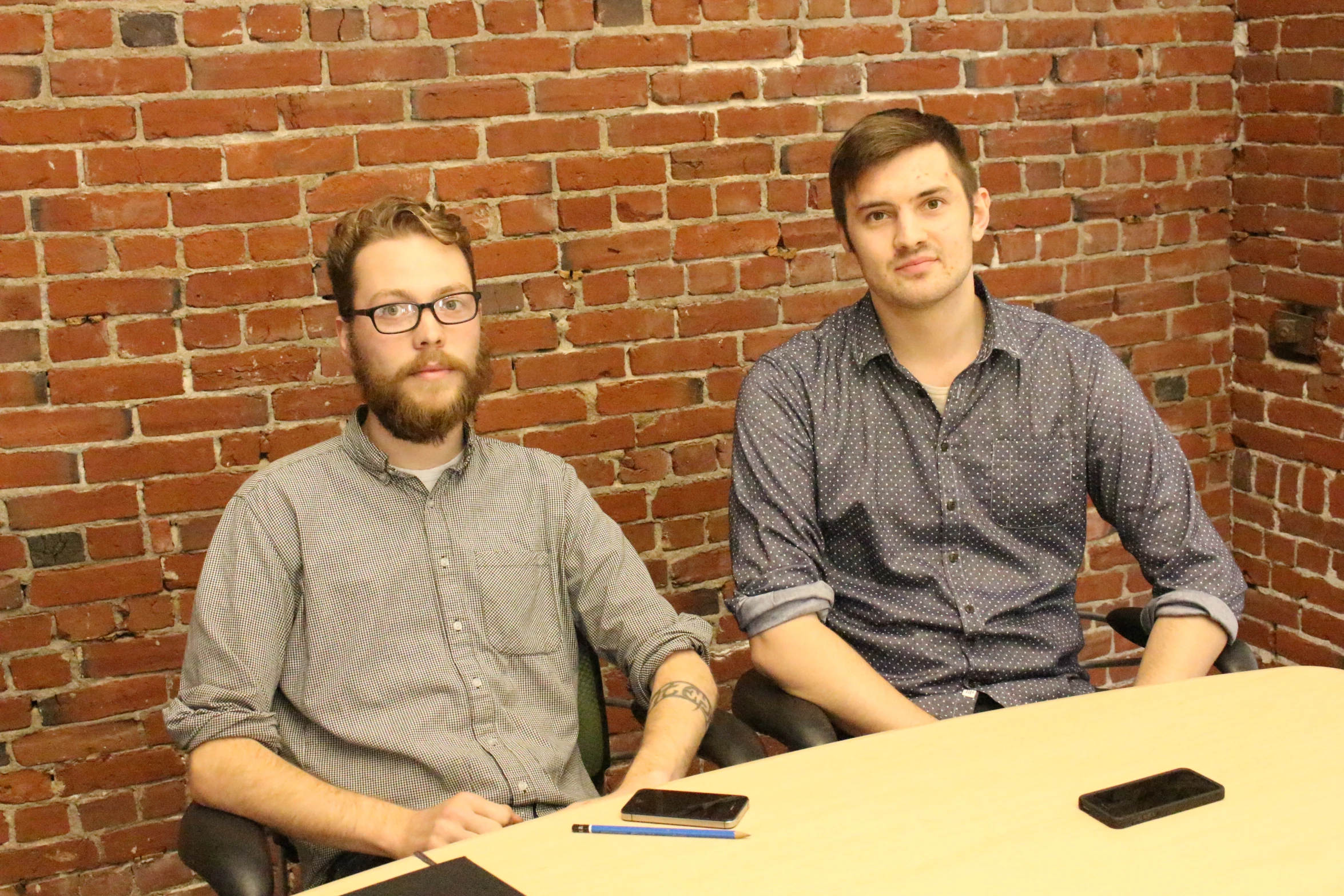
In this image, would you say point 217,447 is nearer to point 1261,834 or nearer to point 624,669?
point 624,669

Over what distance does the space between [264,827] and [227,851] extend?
0.62 feet

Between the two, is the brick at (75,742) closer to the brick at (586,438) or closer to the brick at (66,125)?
the brick at (586,438)

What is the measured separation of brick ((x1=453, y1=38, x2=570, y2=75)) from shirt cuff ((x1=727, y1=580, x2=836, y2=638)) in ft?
3.83

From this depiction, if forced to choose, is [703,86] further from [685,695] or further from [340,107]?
[685,695]

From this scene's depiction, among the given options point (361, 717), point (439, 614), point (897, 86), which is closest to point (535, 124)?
point (897, 86)

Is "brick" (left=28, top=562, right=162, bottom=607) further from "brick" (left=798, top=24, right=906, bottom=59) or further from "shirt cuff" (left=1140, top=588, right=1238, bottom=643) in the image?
"shirt cuff" (left=1140, top=588, right=1238, bottom=643)

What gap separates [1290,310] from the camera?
128 inches

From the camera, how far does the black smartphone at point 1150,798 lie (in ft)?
4.80

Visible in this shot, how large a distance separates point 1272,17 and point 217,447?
256 cm

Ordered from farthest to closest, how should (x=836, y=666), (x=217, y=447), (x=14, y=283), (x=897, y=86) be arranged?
(x=897, y=86) < (x=217, y=447) < (x=14, y=283) < (x=836, y=666)

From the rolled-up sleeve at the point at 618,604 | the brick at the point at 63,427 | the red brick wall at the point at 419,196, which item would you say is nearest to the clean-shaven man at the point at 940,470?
the rolled-up sleeve at the point at 618,604

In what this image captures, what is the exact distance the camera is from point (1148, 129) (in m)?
3.28

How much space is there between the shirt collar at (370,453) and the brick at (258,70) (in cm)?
75

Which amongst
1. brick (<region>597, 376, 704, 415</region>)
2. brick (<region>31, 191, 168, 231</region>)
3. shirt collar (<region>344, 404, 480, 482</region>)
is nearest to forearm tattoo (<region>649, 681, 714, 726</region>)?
shirt collar (<region>344, 404, 480, 482</region>)
